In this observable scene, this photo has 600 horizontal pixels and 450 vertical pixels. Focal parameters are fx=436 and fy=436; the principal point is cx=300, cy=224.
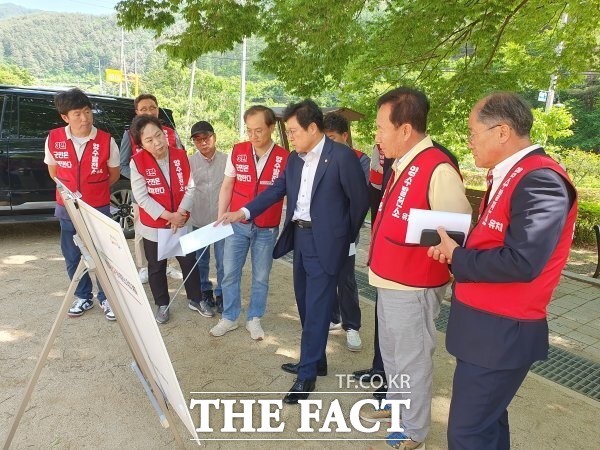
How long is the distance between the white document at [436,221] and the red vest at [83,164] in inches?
106

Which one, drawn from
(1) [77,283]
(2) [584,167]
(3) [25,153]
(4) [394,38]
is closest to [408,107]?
(1) [77,283]

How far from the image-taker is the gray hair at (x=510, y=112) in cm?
152

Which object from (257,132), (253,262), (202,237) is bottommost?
(253,262)

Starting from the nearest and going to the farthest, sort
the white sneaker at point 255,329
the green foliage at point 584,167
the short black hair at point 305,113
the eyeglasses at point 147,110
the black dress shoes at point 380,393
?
1. the short black hair at point 305,113
2. the black dress shoes at point 380,393
3. the white sneaker at point 255,329
4. the eyeglasses at point 147,110
5. the green foliage at point 584,167

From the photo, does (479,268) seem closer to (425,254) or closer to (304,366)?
(425,254)

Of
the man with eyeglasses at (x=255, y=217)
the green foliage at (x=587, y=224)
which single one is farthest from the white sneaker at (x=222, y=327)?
the green foliage at (x=587, y=224)

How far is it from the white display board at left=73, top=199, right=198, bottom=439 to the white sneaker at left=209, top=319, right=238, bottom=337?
1.52 meters

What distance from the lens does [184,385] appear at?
9.28ft

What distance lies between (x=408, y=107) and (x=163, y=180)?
A: 2.11m

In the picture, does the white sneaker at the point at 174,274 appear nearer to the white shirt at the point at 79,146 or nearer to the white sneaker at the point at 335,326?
the white shirt at the point at 79,146

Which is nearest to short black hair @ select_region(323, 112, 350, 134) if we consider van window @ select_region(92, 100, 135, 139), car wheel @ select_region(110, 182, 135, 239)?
car wheel @ select_region(110, 182, 135, 239)

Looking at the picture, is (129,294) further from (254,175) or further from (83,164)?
(83,164)

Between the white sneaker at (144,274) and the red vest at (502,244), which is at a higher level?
the red vest at (502,244)

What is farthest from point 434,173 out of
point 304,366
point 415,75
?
point 415,75
